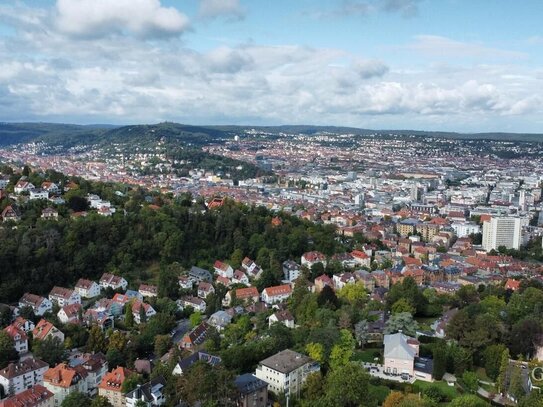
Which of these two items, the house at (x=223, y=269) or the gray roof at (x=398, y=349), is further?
the house at (x=223, y=269)

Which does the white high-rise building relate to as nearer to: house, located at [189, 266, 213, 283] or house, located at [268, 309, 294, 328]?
house, located at [189, 266, 213, 283]

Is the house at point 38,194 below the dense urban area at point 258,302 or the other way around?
the other way around

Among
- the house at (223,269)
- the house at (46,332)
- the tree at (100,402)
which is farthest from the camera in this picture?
the house at (223,269)

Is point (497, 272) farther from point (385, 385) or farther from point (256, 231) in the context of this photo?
point (385, 385)

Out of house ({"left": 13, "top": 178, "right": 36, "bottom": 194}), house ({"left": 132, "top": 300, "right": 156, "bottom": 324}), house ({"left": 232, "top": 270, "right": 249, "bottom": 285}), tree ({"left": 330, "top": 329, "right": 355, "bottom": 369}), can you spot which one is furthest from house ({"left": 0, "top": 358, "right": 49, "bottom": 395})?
house ({"left": 13, "top": 178, "right": 36, "bottom": 194})

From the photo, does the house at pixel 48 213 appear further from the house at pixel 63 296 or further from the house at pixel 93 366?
the house at pixel 93 366

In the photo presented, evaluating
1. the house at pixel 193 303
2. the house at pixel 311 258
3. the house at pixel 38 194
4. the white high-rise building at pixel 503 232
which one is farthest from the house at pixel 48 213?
the white high-rise building at pixel 503 232

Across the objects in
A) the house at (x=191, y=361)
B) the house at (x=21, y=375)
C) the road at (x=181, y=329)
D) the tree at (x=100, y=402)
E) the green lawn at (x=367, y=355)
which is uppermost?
the house at (x=191, y=361)

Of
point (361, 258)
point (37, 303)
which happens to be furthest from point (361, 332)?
point (37, 303)
